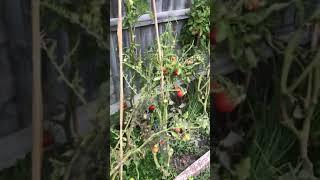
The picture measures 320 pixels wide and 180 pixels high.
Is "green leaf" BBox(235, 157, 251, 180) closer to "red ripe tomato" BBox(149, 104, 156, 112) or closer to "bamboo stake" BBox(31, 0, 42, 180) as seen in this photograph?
"bamboo stake" BBox(31, 0, 42, 180)

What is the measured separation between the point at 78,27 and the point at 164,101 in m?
2.09

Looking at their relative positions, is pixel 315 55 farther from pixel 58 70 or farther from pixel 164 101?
pixel 164 101

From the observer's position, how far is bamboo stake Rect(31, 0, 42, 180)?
4.44 ft

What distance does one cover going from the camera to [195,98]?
4.38m

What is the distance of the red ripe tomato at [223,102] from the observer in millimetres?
1182

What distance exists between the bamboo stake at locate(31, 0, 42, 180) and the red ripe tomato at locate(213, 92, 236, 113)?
0.46 m

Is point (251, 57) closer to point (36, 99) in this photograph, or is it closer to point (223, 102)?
point (223, 102)

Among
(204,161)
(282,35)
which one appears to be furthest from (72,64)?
(204,161)

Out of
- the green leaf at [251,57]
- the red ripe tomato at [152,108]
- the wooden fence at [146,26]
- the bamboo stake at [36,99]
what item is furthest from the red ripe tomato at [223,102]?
the red ripe tomato at [152,108]

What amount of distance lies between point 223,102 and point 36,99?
0.48 m

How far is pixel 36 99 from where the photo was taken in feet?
4.54

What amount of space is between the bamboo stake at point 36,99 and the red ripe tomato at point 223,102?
18.2 inches

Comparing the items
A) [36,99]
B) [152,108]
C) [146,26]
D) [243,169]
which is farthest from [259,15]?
[146,26]

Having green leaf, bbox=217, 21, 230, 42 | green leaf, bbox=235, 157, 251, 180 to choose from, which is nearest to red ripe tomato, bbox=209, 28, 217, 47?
green leaf, bbox=217, 21, 230, 42
